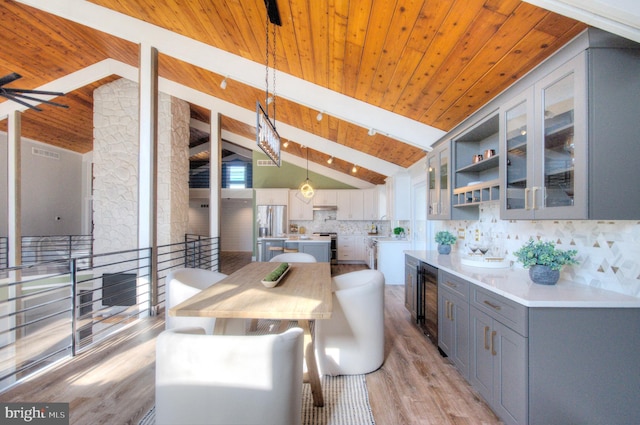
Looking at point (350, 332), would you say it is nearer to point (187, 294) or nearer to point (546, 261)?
point (187, 294)

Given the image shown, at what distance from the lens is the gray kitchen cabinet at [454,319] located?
214 centimetres

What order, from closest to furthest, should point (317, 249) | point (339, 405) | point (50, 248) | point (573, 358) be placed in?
point (573, 358), point (339, 405), point (317, 249), point (50, 248)

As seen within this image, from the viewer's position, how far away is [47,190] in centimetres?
729

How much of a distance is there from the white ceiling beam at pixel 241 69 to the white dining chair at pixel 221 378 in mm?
2973

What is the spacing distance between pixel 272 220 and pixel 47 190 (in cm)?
586

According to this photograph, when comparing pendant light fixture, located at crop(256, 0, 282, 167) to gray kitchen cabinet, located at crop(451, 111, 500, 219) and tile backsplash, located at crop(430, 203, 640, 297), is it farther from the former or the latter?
tile backsplash, located at crop(430, 203, 640, 297)

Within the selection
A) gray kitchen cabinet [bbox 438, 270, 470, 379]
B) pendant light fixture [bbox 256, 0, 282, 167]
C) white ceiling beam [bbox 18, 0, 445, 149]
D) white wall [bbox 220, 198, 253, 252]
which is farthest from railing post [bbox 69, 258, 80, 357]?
white wall [bbox 220, 198, 253, 252]

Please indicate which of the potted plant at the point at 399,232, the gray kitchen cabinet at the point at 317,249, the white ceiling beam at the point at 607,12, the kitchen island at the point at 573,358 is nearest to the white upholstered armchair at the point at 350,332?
the kitchen island at the point at 573,358

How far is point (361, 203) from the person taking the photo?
8.44 meters

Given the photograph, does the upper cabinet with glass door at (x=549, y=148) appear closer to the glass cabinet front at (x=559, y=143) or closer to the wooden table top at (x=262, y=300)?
the glass cabinet front at (x=559, y=143)

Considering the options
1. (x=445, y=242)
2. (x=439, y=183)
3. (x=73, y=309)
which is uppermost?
(x=439, y=183)

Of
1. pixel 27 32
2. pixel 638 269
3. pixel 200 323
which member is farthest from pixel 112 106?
pixel 638 269

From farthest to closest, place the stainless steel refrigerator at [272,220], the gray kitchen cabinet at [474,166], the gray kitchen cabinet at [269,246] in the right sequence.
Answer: the stainless steel refrigerator at [272,220]
the gray kitchen cabinet at [269,246]
the gray kitchen cabinet at [474,166]

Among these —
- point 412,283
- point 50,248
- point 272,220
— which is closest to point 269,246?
point 272,220
